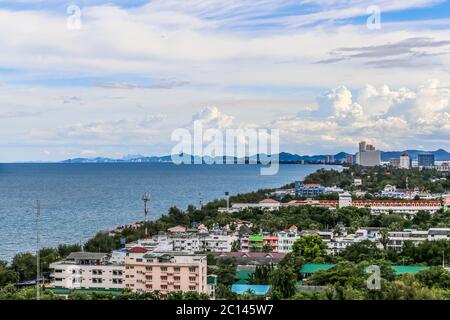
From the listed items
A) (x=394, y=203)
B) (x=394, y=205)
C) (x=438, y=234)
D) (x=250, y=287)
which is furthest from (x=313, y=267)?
(x=394, y=203)

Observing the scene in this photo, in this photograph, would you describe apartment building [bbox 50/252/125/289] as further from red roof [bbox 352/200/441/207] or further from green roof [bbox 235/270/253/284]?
red roof [bbox 352/200/441/207]

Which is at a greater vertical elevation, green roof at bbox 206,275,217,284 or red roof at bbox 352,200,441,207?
red roof at bbox 352,200,441,207

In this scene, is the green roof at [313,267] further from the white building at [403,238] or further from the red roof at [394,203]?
the red roof at [394,203]

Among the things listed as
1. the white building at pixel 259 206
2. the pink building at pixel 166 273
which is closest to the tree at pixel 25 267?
the pink building at pixel 166 273

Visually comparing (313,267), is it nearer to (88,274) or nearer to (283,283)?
(283,283)

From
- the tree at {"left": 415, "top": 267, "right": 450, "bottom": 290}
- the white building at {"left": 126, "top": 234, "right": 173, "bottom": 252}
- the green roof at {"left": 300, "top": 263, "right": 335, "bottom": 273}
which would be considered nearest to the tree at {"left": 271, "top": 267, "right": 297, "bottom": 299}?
the tree at {"left": 415, "top": 267, "right": 450, "bottom": 290}
